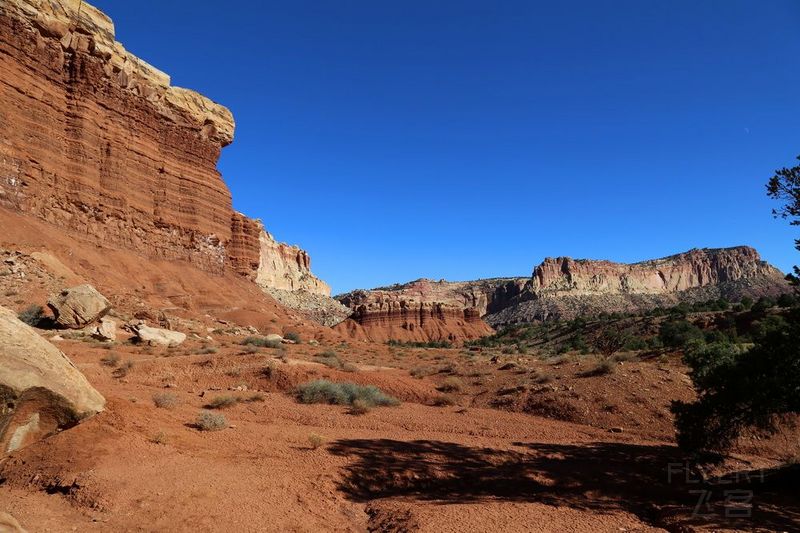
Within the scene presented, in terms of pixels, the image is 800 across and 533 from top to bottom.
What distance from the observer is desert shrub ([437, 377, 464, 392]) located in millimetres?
16062

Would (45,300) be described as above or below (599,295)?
below

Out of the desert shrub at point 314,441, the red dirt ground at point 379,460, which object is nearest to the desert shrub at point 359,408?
the red dirt ground at point 379,460

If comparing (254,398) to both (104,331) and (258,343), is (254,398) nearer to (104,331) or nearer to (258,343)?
(104,331)

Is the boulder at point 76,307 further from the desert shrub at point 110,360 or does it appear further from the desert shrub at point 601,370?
the desert shrub at point 601,370

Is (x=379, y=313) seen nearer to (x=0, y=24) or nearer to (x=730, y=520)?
(x=0, y=24)

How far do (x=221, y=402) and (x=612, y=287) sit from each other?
396 ft

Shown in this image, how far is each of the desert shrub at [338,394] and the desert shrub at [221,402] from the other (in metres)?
2.13

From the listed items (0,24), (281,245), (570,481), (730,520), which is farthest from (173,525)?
(281,245)

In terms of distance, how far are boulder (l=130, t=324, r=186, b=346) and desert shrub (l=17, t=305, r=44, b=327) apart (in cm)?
330

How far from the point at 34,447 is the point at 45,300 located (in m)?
17.8

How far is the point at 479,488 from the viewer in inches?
285

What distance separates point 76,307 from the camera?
60.7 ft

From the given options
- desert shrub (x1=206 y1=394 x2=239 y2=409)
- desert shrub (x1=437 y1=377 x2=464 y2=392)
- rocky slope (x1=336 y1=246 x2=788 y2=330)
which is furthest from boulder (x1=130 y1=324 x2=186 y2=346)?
rocky slope (x1=336 y1=246 x2=788 y2=330)

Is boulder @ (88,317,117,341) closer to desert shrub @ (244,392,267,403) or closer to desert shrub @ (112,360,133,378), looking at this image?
desert shrub @ (112,360,133,378)
